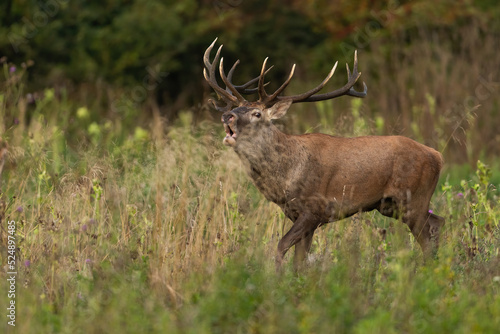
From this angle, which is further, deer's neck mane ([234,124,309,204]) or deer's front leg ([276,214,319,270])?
deer's neck mane ([234,124,309,204])

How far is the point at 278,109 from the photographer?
6652 mm

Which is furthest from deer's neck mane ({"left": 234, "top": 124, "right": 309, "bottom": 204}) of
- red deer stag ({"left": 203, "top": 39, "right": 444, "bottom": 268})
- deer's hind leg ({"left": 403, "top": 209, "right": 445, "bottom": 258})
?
deer's hind leg ({"left": 403, "top": 209, "right": 445, "bottom": 258})

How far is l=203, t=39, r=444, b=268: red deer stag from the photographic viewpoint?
21.0 ft

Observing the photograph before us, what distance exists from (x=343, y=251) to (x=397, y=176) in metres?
1.53

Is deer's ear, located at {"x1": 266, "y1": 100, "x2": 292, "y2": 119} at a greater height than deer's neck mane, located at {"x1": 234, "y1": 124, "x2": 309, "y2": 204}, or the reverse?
deer's ear, located at {"x1": 266, "y1": 100, "x2": 292, "y2": 119}

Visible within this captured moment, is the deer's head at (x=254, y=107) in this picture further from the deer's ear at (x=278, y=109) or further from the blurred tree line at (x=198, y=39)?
the blurred tree line at (x=198, y=39)

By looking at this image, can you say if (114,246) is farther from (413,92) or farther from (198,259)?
(413,92)

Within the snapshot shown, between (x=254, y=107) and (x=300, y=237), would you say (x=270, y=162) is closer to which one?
(x=254, y=107)

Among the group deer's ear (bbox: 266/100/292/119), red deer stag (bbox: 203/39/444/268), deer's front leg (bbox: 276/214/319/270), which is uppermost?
deer's ear (bbox: 266/100/292/119)

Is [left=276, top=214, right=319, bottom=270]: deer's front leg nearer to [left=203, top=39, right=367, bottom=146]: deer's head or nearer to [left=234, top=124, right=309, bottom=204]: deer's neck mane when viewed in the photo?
[left=234, top=124, right=309, bottom=204]: deer's neck mane

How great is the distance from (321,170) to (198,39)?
10646 mm

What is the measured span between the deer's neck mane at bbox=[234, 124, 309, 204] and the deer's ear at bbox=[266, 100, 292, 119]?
126mm

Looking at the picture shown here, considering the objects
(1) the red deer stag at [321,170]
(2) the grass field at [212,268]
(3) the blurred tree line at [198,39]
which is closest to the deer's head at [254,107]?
(1) the red deer stag at [321,170]

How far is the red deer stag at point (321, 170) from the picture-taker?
6387 millimetres
